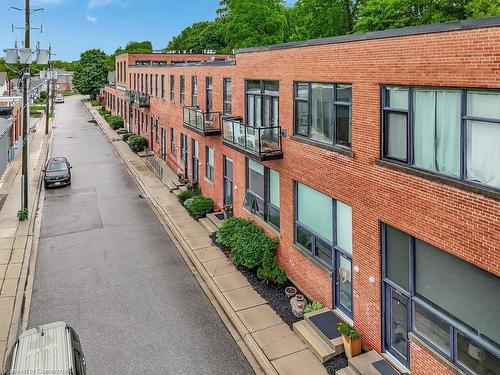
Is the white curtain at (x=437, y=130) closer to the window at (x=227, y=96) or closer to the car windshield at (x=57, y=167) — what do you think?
the window at (x=227, y=96)

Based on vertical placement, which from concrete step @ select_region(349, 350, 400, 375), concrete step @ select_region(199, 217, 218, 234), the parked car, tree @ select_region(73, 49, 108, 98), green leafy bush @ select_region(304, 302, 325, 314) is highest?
tree @ select_region(73, 49, 108, 98)

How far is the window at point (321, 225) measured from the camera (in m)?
13.1

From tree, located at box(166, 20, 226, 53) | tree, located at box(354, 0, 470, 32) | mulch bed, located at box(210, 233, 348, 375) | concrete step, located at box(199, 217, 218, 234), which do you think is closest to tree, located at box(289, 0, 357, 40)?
tree, located at box(354, 0, 470, 32)

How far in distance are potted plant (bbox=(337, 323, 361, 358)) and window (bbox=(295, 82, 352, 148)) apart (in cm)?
494

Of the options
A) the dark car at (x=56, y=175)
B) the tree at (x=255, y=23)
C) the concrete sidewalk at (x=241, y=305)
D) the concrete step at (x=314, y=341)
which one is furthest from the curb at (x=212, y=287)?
the tree at (x=255, y=23)

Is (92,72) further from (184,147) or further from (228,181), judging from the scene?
(228,181)

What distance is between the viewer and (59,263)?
1873 centimetres

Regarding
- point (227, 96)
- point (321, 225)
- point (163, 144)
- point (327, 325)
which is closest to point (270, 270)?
point (321, 225)

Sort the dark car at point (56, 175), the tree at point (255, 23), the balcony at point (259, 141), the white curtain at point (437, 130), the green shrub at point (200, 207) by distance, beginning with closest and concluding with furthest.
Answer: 1. the white curtain at point (437, 130)
2. the balcony at point (259, 141)
3. the green shrub at point (200, 207)
4. the dark car at point (56, 175)
5. the tree at point (255, 23)

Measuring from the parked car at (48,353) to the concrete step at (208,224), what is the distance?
36.2 ft

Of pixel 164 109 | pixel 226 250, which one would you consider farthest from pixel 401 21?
pixel 226 250

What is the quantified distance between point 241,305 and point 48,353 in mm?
6486

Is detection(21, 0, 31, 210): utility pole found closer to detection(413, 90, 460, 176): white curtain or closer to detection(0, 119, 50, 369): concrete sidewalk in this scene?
detection(0, 119, 50, 369): concrete sidewalk

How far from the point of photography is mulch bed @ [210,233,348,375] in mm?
11766
